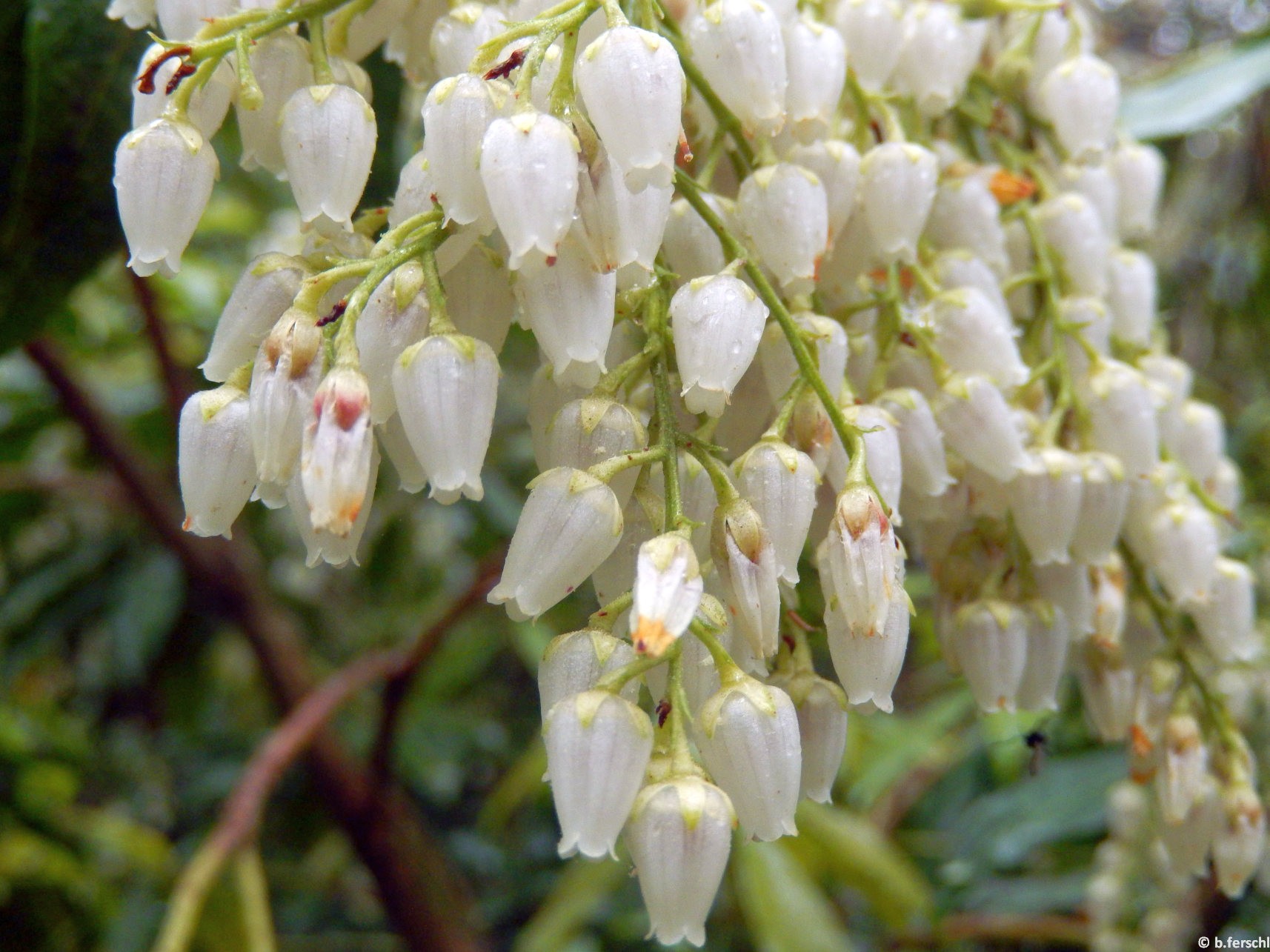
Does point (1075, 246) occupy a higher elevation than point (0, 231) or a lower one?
lower

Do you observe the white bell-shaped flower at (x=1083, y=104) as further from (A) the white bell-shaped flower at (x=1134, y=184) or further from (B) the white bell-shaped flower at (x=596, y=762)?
(B) the white bell-shaped flower at (x=596, y=762)

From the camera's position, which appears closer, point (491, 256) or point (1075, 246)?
point (491, 256)

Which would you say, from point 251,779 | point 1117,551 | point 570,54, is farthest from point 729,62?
point 251,779

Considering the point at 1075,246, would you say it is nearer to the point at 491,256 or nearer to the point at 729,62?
the point at 729,62

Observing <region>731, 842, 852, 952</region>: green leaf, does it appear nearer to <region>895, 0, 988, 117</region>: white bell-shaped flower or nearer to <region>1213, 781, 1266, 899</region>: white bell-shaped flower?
<region>1213, 781, 1266, 899</region>: white bell-shaped flower

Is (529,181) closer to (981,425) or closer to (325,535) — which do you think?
(325,535)

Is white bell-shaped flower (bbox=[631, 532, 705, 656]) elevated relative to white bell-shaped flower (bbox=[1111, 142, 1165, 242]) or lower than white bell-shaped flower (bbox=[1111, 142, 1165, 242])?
elevated

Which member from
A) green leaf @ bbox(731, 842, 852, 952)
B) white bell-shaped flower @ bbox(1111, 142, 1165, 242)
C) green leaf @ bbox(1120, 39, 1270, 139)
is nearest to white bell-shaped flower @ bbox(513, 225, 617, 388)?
white bell-shaped flower @ bbox(1111, 142, 1165, 242)
